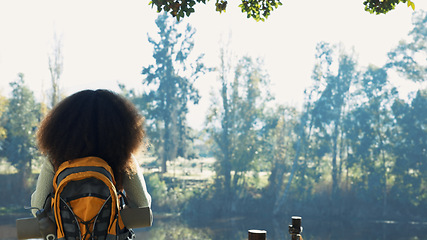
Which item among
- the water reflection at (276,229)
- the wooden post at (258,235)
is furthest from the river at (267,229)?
the wooden post at (258,235)

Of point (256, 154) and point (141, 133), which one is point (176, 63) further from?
point (141, 133)

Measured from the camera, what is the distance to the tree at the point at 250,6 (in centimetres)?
336

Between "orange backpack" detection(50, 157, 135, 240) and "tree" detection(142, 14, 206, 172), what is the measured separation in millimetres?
27006

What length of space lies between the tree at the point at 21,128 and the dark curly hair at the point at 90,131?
2334 centimetres

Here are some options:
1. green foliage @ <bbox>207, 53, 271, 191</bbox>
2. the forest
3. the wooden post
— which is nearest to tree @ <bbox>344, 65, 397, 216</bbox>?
the forest

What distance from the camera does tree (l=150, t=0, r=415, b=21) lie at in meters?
3.36

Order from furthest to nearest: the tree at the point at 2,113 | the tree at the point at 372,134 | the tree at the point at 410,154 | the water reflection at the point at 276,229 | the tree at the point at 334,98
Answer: the tree at the point at 334,98, the tree at the point at 372,134, the tree at the point at 410,154, the tree at the point at 2,113, the water reflection at the point at 276,229

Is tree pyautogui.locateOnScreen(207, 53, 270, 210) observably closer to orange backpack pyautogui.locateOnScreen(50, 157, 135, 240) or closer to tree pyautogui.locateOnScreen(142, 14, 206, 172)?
tree pyautogui.locateOnScreen(142, 14, 206, 172)

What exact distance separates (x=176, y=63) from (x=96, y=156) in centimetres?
2858

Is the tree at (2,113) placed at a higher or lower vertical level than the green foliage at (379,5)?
higher

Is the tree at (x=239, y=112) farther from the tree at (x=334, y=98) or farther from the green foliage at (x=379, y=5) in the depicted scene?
the green foliage at (x=379, y=5)

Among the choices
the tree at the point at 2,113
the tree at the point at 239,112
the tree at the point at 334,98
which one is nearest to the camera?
the tree at the point at 2,113

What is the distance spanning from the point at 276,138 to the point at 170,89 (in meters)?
6.82

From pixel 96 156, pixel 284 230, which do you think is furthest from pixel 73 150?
pixel 284 230
